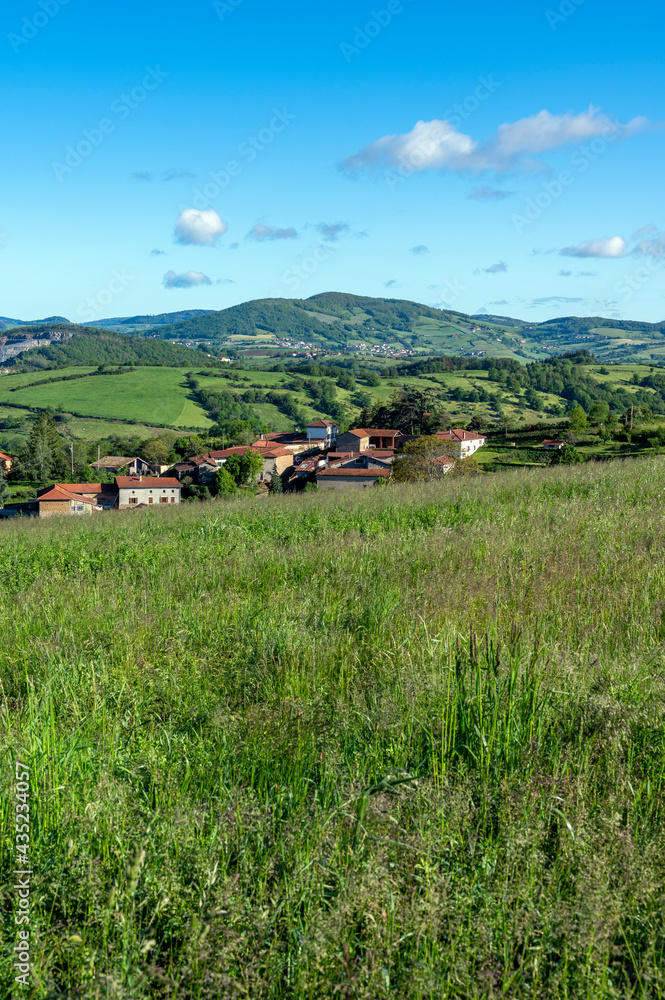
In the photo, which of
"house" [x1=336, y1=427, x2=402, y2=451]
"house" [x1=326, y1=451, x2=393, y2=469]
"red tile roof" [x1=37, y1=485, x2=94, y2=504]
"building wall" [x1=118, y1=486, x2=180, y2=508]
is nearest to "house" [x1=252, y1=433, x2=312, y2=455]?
"house" [x1=336, y1=427, x2=402, y2=451]

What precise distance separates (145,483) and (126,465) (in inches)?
734

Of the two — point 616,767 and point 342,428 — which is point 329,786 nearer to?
point 616,767

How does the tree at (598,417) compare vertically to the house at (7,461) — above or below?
above

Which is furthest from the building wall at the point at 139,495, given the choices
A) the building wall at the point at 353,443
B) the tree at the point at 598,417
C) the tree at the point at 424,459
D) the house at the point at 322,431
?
the tree at the point at 598,417

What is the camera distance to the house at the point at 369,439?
8888cm

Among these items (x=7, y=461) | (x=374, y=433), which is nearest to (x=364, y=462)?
(x=374, y=433)

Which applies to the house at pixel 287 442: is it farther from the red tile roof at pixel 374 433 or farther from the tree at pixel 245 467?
the red tile roof at pixel 374 433

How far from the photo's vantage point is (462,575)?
191 inches

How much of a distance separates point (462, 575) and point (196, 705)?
8.18 feet

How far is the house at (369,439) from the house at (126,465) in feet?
108

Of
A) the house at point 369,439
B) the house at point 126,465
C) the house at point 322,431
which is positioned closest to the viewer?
the house at point 369,439

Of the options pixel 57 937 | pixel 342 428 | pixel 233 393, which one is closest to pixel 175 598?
pixel 57 937

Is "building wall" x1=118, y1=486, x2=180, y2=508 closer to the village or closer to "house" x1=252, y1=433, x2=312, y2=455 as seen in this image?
A: the village

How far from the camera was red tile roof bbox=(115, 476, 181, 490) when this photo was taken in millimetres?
79000
